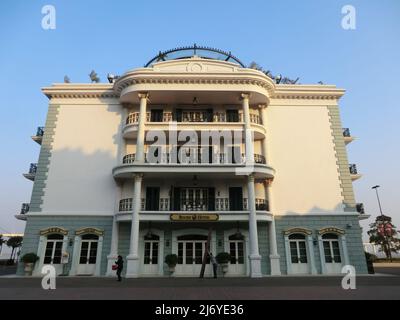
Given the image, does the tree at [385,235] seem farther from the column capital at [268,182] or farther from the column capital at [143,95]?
the column capital at [143,95]

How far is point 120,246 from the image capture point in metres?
18.5

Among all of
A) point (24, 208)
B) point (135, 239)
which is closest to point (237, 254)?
point (135, 239)

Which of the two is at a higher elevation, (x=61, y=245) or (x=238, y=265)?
(x=61, y=245)

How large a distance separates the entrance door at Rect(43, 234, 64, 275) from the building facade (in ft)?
0.22

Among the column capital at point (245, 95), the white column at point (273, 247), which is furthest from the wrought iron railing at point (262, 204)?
the column capital at point (245, 95)

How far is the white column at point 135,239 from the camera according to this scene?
1683 cm

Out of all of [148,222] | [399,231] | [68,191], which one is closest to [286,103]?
[148,222]

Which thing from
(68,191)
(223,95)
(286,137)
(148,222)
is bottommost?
(148,222)

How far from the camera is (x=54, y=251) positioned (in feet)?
60.5

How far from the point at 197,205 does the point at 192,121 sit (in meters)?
6.41

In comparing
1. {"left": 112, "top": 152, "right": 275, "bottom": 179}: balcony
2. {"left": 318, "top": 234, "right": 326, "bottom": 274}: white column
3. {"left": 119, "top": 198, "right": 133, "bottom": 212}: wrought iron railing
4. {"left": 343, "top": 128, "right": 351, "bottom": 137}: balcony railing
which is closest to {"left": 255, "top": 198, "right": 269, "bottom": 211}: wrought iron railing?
{"left": 112, "top": 152, "right": 275, "bottom": 179}: balcony

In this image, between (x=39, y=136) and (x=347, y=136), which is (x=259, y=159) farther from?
(x=39, y=136)

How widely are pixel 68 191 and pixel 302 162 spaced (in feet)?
55.8
